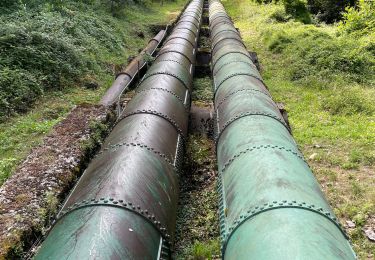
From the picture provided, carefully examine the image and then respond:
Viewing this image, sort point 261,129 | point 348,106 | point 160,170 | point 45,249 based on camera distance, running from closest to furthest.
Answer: point 45,249 → point 160,170 → point 261,129 → point 348,106

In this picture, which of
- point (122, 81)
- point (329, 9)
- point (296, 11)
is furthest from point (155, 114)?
point (329, 9)

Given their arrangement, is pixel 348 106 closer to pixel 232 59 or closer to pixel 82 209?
→ pixel 232 59

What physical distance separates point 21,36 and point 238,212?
1005 centimetres

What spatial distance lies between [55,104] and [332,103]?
772cm

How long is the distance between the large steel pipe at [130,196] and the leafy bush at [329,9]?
20920 mm

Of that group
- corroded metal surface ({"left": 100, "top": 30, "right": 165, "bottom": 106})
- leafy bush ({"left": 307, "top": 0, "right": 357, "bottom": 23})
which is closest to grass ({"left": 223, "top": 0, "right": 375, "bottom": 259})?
corroded metal surface ({"left": 100, "top": 30, "right": 165, "bottom": 106})

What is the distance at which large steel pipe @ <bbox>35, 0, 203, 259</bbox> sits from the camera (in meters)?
3.34

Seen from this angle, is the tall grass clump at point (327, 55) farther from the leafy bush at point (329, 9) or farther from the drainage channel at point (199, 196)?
the leafy bush at point (329, 9)

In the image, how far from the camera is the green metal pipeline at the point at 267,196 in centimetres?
315

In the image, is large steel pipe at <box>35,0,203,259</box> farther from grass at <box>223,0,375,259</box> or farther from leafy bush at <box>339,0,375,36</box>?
leafy bush at <box>339,0,375,36</box>

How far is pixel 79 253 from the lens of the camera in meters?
3.14

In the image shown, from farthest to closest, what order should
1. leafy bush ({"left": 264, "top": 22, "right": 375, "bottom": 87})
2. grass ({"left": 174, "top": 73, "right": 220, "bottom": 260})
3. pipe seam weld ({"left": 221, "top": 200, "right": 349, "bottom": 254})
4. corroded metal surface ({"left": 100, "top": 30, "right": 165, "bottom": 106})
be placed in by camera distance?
leafy bush ({"left": 264, "top": 22, "right": 375, "bottom": 87})
corroded metal surface ({"left": 100, "top": 30, "right": 165, "bottom": 106})
grass ({"left": 174, "top": 73, "right": 220, "bottom": 260})
pipe seam weld ({"left": 221, "top": 200, "right": 349, "bottom": 254})

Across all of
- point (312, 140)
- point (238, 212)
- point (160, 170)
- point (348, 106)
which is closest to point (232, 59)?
point (312, 140)

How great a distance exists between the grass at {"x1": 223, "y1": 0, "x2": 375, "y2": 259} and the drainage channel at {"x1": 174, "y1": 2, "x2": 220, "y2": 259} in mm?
2173
